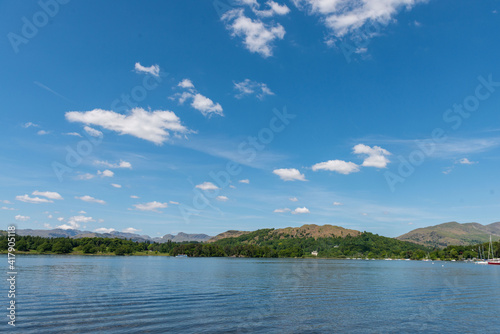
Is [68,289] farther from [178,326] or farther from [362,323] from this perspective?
[362,323]

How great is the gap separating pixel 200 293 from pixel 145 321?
25.1 m

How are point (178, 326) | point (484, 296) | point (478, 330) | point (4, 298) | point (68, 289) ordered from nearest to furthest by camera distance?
point (178, 326), point (478, 330), point (4, 298), point (68, 289), point (484, 296)

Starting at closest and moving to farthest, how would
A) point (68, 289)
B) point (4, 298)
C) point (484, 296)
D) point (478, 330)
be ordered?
point (478, 330)
point (4, 298)
point (68, 289)
point (484, 296)

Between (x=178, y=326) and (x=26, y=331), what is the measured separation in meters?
14.1

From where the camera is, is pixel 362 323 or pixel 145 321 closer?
pixel 145 321

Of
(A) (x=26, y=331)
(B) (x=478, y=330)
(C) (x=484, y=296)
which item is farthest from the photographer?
(C) (x=484, y=296)

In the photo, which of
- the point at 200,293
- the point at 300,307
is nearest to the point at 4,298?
the point at 200,293

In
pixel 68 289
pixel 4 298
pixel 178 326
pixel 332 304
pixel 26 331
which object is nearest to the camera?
pixel 26 331

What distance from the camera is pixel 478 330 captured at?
37250 millimetres

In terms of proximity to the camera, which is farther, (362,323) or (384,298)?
(384,298)

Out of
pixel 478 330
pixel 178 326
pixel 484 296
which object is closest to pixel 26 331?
pixel 178 326

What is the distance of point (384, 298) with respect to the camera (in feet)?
200

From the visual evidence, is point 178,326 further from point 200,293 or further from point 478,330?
point 478,330

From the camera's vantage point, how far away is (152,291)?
6084 centimetres
